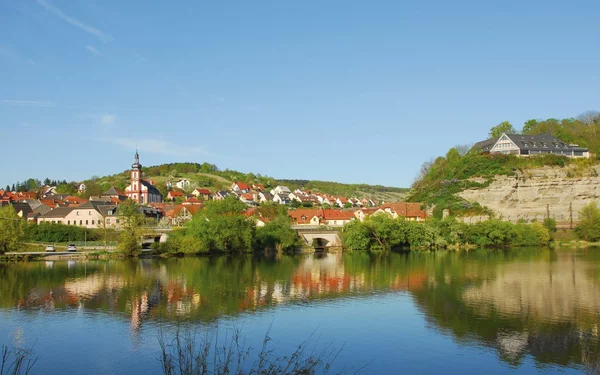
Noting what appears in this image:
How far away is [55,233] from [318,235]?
99.1 feet

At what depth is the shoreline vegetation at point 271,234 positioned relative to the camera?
5343 centimetres

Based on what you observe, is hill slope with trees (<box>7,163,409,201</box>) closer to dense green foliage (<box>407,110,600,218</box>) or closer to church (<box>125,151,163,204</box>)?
church (<box>125,151,163,204</box>)

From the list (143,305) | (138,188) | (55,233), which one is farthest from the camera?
(138,188)

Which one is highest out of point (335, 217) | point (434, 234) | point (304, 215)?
point (304, 215)

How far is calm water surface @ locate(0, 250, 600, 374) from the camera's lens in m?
18.6

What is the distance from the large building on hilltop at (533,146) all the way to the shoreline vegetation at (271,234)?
13233 mm

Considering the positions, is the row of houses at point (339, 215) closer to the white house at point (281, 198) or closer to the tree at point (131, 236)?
the tree at point (131, 236)

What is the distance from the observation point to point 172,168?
6289 inches

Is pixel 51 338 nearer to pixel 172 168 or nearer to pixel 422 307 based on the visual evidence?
pixel 422 307

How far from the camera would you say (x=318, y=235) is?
2648 inches

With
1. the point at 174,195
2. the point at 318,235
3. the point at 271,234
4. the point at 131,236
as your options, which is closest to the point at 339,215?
the point at 318,235

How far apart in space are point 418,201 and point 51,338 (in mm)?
70195

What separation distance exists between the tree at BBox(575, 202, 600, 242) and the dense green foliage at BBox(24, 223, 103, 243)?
5884 cm

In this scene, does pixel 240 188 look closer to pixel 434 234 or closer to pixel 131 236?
pixel 434 234
